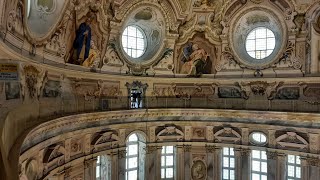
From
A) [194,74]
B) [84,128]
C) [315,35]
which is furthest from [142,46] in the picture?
[315,35]

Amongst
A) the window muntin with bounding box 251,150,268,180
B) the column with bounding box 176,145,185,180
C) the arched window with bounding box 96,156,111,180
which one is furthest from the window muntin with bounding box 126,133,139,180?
the window muntin with bounding box 251,150,268,180

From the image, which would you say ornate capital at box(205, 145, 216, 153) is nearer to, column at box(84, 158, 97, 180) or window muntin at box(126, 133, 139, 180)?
window muntin at box(126, 133, 139, 180)

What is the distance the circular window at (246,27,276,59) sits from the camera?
18.1 meters

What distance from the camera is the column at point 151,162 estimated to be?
17844 millimetres

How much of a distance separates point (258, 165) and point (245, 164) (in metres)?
0.73

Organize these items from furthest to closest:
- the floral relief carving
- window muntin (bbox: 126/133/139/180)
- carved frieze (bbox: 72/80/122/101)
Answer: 1. window muntin (bbox: 126/133/139/180)
2. carved frieze (bbox: 72/80/122/101)
3. the floral relief carving

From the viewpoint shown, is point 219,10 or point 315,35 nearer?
point 315,35

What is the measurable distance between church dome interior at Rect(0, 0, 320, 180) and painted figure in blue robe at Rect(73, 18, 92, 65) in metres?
0.05

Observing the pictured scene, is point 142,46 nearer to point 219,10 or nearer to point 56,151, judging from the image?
point 219,10

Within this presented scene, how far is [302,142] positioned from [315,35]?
5.75 metres

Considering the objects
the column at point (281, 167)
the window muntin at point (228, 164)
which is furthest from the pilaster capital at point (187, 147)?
the column at point (281, 167)

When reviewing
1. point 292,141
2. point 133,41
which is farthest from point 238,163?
point 133,41

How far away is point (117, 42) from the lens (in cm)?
1667

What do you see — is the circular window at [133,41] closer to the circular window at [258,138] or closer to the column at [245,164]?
the circular window at [258,138]
